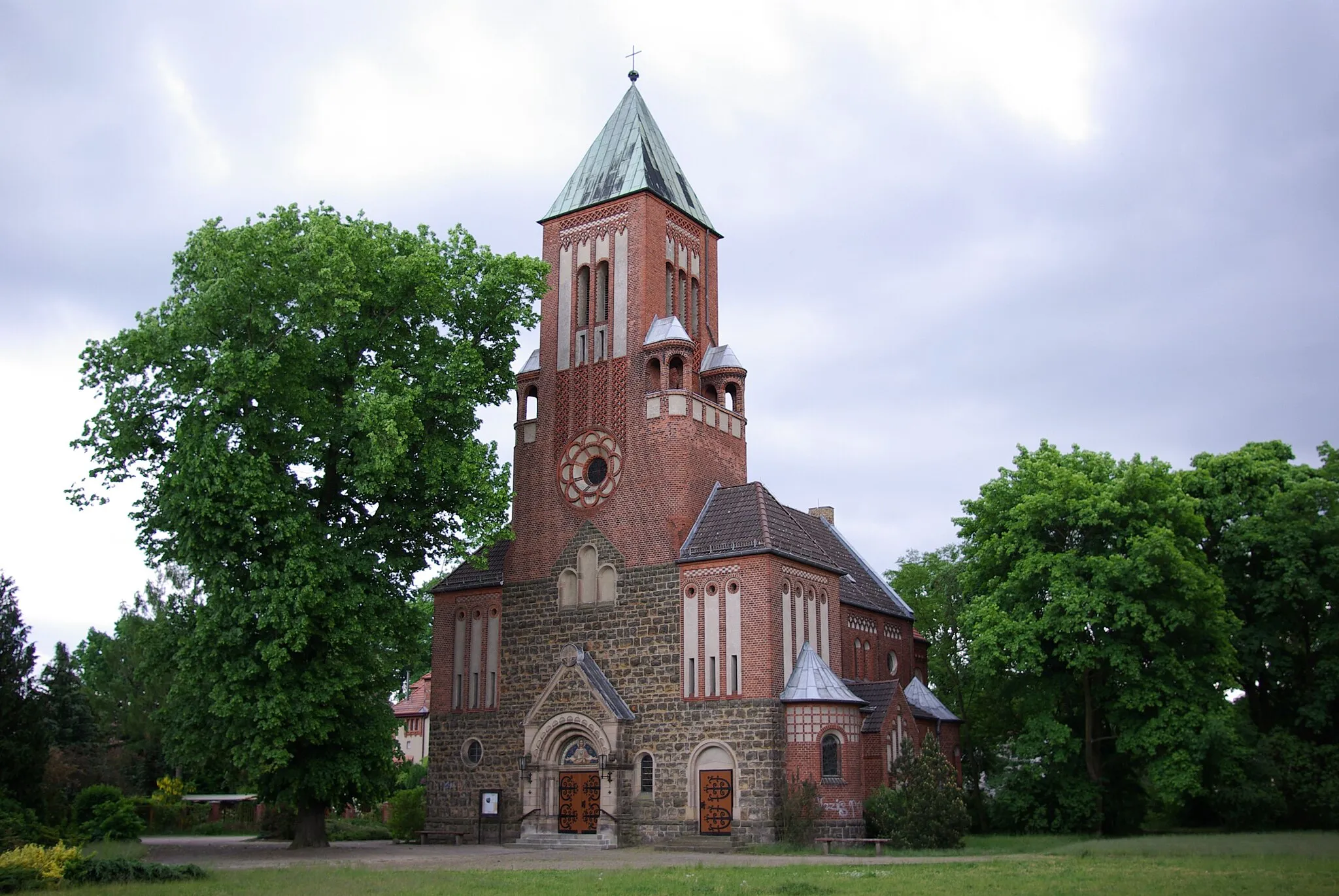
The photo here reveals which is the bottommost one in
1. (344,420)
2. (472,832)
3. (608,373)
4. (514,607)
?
(472,832)

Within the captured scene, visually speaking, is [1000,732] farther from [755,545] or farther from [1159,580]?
[755,545]

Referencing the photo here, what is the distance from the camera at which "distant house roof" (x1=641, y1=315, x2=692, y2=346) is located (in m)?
35.4

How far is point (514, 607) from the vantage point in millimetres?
36312

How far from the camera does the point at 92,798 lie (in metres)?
36.6

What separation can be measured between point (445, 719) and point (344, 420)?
38.6ft

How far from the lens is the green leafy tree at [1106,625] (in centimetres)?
3325

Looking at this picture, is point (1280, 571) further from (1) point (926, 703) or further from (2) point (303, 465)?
(2) point (303, 465)

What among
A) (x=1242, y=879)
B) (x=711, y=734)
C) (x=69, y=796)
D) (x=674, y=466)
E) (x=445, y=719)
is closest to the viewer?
(x=1242, y=879)

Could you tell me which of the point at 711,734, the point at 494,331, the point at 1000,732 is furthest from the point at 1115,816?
the point at 494,331

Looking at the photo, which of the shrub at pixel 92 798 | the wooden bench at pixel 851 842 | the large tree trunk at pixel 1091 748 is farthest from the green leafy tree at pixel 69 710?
the large tree trunk at pixel 1091 748

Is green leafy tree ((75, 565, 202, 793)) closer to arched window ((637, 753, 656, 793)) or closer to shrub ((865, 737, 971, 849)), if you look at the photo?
arched window ((637, 753, 656, 793))

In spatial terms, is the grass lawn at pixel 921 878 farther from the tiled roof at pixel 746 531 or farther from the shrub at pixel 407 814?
the shrub at pixel 407 814

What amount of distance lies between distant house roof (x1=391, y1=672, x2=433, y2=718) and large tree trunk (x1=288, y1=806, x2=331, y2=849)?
105 ft

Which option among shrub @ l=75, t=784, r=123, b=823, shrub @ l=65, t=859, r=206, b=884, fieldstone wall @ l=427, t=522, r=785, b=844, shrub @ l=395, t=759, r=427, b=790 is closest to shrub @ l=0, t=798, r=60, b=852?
shrub @ l=65, t=859, r=206, b=884
